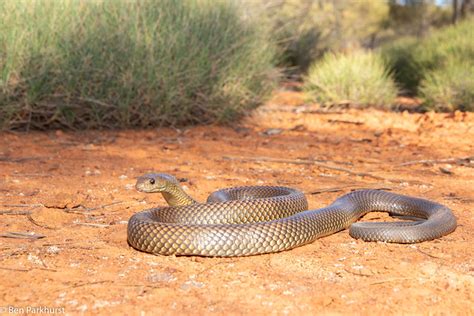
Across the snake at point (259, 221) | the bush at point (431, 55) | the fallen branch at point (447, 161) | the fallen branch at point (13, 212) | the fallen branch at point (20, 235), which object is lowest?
the fallen branch at point (13, 212)

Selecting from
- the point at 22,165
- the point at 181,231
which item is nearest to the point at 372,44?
the point at 22,165

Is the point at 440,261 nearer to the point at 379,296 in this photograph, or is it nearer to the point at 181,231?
the point at 379,296

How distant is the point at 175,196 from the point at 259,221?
65 centimetres

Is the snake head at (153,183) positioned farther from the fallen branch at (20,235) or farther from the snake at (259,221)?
the fallen branch at (20,235)

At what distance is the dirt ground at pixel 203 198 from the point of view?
→ 9.66 ft

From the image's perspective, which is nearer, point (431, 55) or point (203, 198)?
point (203, 198)

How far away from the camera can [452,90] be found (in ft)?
34.6

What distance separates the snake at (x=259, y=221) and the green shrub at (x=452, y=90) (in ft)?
20.2

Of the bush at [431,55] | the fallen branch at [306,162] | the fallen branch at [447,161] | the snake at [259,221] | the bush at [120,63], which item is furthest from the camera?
the bush at [431,55]

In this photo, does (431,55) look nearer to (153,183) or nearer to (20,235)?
(153,183)

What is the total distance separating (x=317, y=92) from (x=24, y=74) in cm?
603

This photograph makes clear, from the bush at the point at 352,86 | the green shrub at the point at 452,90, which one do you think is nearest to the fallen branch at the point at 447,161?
the green shrub at the point at 452,90

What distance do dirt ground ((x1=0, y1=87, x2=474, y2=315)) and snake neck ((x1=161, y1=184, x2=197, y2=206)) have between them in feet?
1.23

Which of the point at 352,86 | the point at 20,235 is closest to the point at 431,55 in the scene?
the point at 352,86
